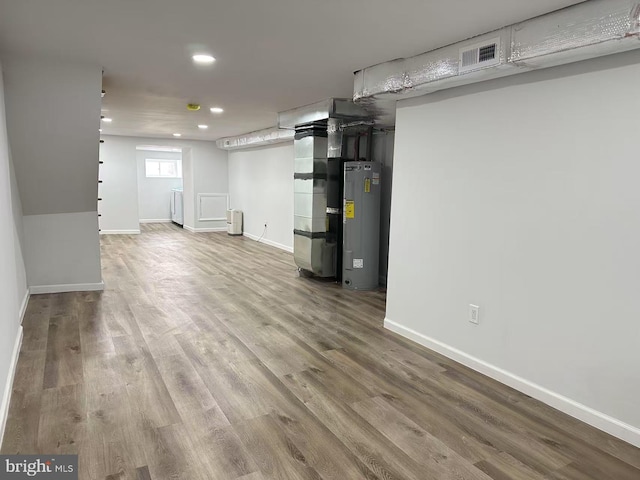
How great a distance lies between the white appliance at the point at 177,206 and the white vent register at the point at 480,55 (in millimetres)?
9640

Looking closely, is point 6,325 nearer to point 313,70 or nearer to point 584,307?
point 313,70

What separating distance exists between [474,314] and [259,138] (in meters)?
5.63

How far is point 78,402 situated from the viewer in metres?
2.47

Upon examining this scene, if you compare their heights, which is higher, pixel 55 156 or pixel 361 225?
pixel 55 156

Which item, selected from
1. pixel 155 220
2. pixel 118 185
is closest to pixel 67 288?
pixel 118 185

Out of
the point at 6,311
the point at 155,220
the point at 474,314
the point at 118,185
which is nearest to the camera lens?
the point at 6,311

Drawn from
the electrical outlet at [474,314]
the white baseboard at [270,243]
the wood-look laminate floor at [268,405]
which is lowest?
the wood-look laminate floor at [268,405]

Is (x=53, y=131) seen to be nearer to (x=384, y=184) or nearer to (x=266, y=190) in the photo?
(x=384, y=184)

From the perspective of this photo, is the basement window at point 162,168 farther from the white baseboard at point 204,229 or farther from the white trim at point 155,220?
the white baseboard at point 204,229

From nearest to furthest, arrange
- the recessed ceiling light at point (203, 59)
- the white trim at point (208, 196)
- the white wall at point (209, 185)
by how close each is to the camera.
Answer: the recessed ceiling light at point (203, 59), the white wall at point (209, 185), the white trim at point (208, 196)

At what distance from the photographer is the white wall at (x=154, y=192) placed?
39.0 ft

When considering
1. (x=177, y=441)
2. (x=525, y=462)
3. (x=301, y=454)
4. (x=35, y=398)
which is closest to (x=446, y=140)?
(x=525, y=462)

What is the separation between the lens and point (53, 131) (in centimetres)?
390

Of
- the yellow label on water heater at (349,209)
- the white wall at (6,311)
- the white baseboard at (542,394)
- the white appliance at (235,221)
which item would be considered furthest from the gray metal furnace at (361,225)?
the white appliance at (235,221)
